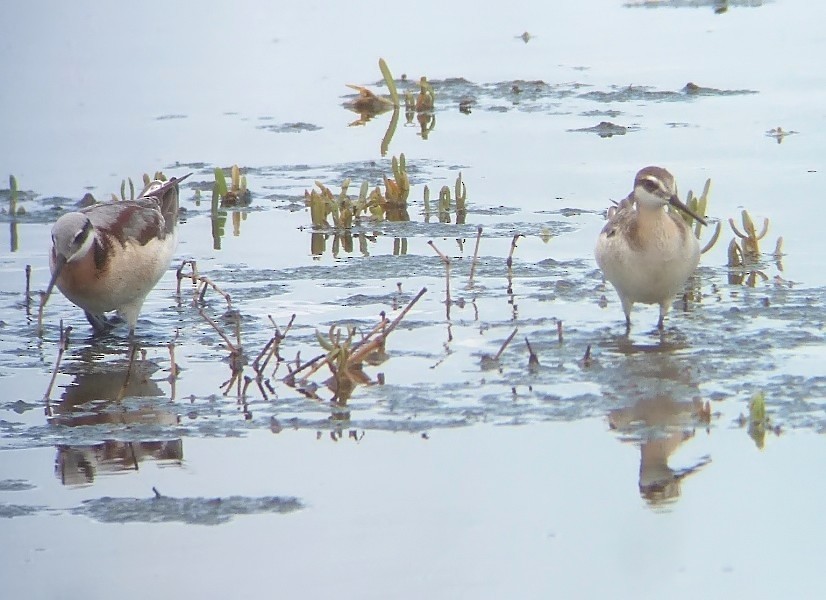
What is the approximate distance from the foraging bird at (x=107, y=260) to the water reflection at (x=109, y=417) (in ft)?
2.12

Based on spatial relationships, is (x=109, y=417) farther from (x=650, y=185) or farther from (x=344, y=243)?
(x=344, y=243)

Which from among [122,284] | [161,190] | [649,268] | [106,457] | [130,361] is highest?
[161,190]

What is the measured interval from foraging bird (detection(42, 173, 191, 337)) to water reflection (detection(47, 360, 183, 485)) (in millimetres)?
645

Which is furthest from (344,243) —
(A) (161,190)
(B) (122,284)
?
(B) (122,284)

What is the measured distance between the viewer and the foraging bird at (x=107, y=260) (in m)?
10.3

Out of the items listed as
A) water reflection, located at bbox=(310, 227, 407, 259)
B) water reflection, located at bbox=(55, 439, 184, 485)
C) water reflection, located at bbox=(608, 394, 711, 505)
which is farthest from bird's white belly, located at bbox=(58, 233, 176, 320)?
water reflection, located at bbox=(608, 394, 711, 505)

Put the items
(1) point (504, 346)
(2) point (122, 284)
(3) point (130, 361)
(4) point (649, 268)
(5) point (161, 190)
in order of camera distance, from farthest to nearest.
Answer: (5) point (161, 190) < (2) point (122, 284) < (4) point (649, 268) < (3) point (130, 361) < (1) point (504, 346)

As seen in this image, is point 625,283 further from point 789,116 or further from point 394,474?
point 789,116

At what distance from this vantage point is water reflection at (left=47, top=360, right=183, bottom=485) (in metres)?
7.89

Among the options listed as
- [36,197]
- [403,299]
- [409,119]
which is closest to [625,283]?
[403,299]

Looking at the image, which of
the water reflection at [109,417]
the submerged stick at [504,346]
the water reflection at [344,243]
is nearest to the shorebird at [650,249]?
the submerged stick at [504,346]

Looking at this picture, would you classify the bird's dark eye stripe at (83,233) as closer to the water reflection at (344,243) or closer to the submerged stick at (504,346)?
the water reflection at (344,243)

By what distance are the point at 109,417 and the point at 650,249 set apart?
11.6 ft

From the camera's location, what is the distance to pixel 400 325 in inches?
399
